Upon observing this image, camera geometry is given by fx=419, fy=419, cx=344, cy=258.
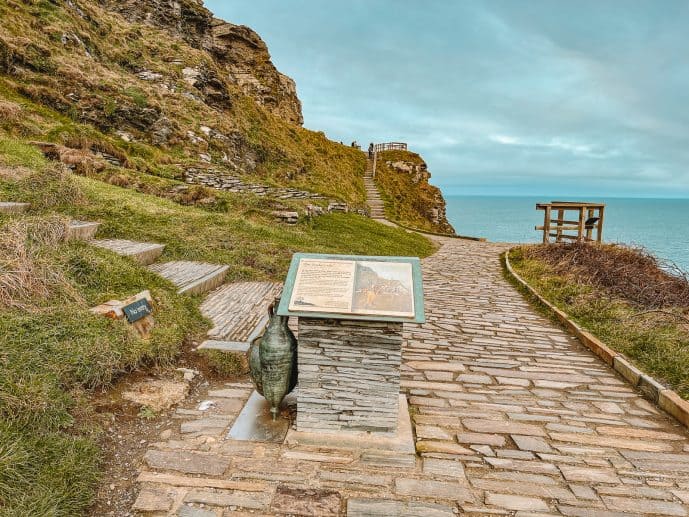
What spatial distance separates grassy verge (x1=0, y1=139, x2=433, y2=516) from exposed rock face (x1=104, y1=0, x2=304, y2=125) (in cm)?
1374

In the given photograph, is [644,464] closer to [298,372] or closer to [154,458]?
[298,372]

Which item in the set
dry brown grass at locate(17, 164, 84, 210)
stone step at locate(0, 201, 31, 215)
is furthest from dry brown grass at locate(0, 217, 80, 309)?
dry brown grass at locate(17, 164, 84, 210)

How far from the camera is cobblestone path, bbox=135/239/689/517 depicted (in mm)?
2600

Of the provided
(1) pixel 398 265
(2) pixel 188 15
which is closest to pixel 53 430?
(1) pixel 398 265

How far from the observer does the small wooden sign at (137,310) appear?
4207 mm

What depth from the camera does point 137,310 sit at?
435cm

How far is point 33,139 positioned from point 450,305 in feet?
36.4

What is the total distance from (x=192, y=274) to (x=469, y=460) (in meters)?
5.07

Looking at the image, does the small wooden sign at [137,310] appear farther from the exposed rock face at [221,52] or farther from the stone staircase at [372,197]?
the stone staircase at [372,197]

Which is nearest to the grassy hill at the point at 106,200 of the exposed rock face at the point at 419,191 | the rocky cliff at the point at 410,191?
the rocky cliff at the point at 410,191

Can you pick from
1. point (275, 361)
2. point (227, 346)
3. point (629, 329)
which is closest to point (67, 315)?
point (227, 346)

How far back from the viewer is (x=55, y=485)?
94.4 inches

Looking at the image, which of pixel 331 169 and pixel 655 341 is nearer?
pixel 655 341

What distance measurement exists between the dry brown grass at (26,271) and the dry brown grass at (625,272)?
8552 millimetres
